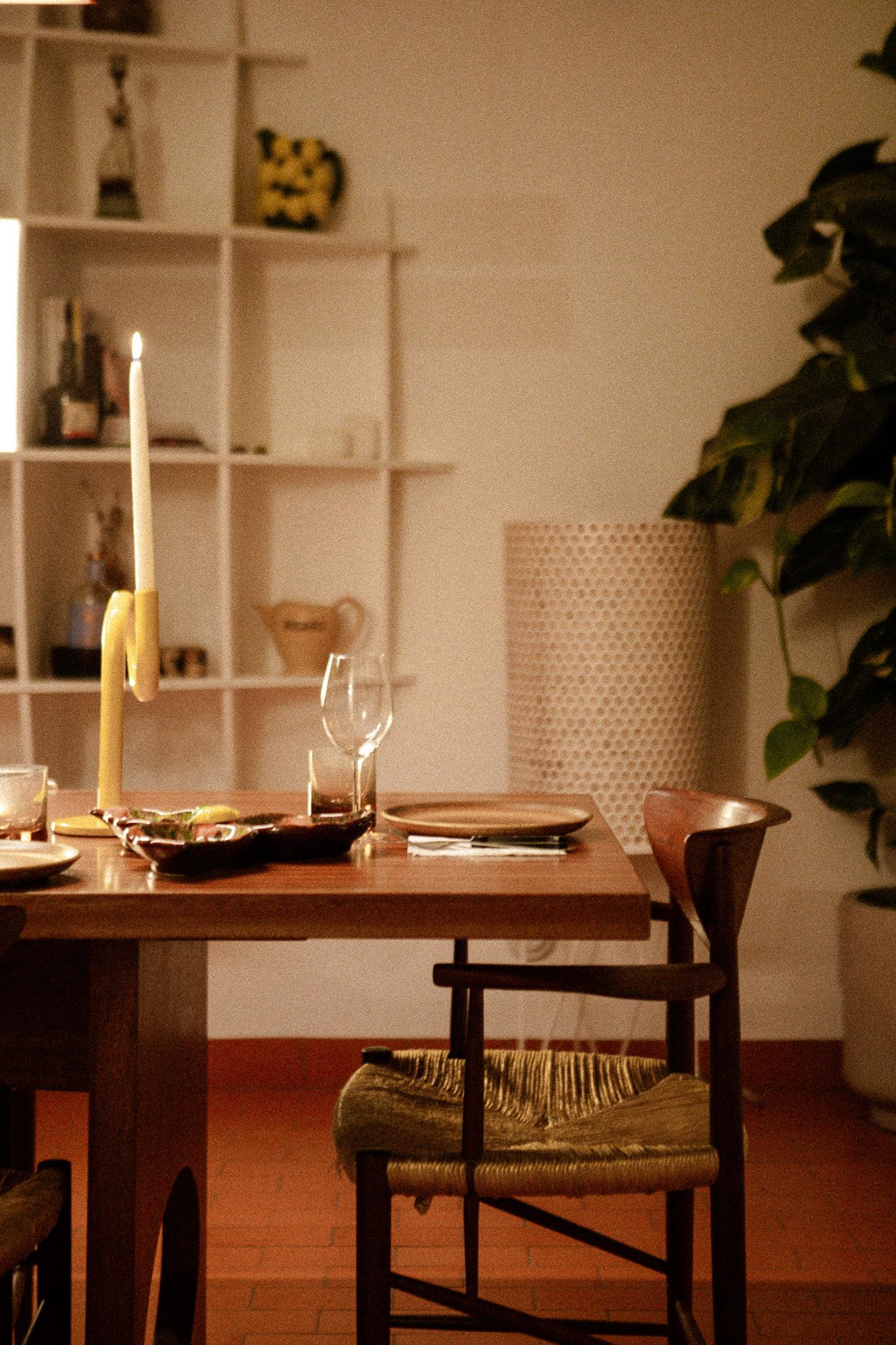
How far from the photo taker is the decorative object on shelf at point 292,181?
3.23 metres

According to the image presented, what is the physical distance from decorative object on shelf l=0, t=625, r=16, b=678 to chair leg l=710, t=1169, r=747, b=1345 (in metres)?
2.21

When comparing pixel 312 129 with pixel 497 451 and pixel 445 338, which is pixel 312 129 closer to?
pixel 445 338

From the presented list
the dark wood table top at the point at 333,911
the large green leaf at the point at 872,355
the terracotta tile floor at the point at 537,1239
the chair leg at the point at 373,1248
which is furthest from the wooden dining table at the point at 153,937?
the large green leaf at the point at 872,355

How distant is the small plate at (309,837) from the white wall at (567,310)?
191cm

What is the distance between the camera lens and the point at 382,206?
11.1 feet

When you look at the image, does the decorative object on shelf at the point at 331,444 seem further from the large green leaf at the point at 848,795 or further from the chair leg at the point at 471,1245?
the chair leg at the point at 471,1245

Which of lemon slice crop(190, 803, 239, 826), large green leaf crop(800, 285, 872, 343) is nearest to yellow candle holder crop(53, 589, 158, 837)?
lemon slice crop(190, 803, 239, 826)

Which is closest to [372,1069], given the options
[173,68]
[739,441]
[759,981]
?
[739,441]

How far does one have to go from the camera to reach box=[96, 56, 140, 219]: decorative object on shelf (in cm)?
321

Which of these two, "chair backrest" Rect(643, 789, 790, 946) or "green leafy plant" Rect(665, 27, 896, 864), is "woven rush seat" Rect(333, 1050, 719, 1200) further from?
"green leafy plant" Rect(665, 27, 896, 864)

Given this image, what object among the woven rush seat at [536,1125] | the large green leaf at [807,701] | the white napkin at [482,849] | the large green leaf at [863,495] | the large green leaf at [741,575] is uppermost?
the large green leaf at [863,495]

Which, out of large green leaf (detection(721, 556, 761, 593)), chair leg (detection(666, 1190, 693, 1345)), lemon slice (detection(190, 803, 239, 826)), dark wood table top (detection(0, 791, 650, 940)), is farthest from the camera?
large green leaf (detection(721, 556, 761, 593))

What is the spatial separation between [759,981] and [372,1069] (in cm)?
A: 186

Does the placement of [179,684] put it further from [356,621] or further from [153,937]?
[153,937]
